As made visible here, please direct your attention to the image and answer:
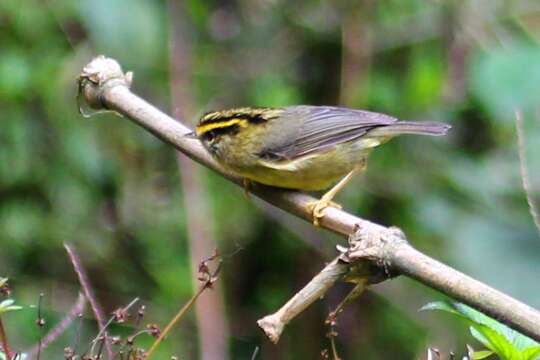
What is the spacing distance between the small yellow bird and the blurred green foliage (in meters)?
0.87

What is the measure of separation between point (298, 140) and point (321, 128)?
0.11 metres

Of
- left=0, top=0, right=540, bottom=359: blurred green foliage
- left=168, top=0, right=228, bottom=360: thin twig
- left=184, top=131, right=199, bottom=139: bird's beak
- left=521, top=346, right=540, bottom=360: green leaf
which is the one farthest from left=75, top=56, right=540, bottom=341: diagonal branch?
left=0, top=0, right=540, bottom=359: blurred green foliage

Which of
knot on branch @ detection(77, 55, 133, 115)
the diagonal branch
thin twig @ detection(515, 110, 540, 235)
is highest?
knot on branch @ detection(77, 55, 133, 115)

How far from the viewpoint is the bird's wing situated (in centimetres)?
384

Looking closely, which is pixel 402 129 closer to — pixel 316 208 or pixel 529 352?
pixel 316 208

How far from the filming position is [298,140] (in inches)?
154

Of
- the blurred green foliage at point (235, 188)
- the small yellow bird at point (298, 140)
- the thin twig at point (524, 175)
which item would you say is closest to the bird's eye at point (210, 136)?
the small yellow bird at point (298, 140)

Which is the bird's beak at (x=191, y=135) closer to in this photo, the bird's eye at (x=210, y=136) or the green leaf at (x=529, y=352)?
the bird's eye at (x=210, y=136)

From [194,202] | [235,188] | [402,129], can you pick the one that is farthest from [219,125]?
[235,188]

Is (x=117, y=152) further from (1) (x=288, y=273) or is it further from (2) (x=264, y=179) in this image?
(2) (x=264, y=179)

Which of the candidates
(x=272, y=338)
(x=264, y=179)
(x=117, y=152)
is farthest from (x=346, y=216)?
(x=117, y=152)

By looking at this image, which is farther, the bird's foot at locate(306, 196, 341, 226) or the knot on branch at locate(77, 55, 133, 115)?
the knot on branch at locate(77, 55, 133, 115)

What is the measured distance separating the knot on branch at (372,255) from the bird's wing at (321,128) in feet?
5.57

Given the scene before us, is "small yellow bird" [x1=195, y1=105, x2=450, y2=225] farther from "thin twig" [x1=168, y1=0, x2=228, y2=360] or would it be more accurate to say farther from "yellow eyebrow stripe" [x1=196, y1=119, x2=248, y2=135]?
"thin twig" [x1=168, y1=0, x2=228, y2=360]
